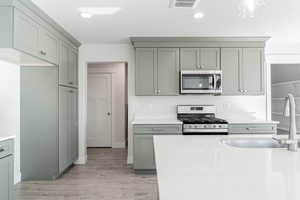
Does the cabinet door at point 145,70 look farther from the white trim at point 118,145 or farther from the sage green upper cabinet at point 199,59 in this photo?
the white trim at point 118,145

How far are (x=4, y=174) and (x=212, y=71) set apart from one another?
328cm

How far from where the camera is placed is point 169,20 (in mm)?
3270

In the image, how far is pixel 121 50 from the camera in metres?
4.52

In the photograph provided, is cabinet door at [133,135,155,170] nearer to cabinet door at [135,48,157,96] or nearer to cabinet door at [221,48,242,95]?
cabinet door at [135,48,157,96]

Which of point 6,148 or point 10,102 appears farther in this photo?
point 10,102

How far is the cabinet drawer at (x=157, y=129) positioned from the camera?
382cm

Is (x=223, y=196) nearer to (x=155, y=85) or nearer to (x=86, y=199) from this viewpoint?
(x=86, y=199)

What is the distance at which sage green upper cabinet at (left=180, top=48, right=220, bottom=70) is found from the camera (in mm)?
4152

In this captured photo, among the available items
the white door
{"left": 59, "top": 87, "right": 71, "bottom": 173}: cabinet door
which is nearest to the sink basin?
{"left": 59, "top": 87, "right": 71, "bottom": 173}: cabinet door

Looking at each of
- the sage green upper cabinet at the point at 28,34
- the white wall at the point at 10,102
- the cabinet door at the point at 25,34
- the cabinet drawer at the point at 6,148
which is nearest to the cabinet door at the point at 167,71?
the sage green upper cabinet at the point at 28,34

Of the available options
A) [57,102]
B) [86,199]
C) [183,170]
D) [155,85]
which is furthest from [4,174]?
[155,85]

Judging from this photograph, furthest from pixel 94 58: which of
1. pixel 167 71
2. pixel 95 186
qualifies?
pixel 95 186

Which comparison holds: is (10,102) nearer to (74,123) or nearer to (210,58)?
(74,123)

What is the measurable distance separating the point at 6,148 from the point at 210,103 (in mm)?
3319
